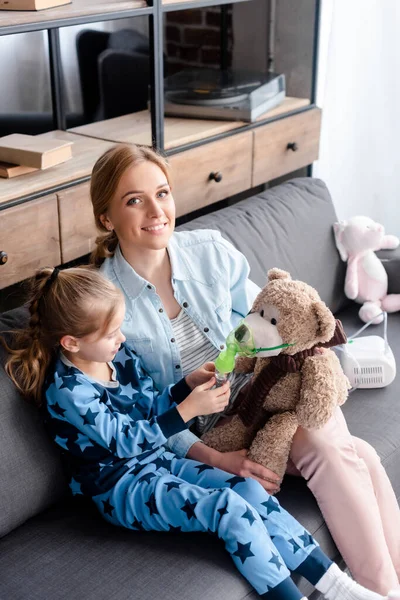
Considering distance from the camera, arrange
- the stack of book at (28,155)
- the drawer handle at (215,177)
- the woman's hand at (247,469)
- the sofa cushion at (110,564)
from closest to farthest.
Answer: the sofa cushion at (110,564) < the woman's hand at (247,469) < the stack of book at (28,155) < the drawer handle at (215,177)

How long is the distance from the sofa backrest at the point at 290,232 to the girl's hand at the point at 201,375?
1.62 ft

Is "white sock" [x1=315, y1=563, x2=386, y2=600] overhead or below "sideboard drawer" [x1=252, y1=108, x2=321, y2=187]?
below

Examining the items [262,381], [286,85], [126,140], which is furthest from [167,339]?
Result: [286,85]

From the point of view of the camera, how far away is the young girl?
1.51m

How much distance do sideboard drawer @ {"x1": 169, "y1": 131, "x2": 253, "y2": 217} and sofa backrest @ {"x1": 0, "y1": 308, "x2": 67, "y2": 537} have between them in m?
0.88

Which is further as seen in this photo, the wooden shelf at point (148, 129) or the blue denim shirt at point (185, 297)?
the wooden shelf at point (148, 129)

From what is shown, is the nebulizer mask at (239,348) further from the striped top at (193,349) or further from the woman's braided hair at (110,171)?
the woman's braided hair at (110,171)

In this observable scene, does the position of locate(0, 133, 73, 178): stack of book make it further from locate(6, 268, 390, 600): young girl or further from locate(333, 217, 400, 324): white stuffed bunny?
locate(333, 217, 400, 324): white stuffed bunny

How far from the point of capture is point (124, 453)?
1.58 meters

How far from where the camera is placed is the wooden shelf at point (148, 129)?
93.6 inches

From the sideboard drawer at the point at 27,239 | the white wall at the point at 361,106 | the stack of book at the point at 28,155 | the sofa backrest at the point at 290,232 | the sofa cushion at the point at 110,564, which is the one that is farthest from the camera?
the white wall at the point at 361,106

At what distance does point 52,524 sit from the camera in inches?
64.6

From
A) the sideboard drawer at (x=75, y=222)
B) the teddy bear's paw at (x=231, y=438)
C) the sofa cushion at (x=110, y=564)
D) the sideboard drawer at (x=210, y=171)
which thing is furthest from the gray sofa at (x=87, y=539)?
the sideboard drawer at (x=210, y=171)

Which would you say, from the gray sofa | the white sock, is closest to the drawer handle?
the gray sofa
